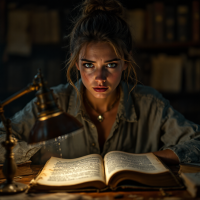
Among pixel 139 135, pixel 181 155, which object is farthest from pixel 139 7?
pixel 181 155

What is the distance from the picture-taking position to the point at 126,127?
4.87ft

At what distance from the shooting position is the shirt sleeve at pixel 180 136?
115cm

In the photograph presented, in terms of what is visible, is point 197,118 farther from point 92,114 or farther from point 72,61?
point 72,61

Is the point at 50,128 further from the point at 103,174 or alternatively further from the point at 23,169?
the point at 23,169

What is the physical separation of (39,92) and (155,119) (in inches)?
35.5

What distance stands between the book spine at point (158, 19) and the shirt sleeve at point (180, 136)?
899 millimetres

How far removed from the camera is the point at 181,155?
3.73 feet

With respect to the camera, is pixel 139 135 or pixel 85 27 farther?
pixel 139 135

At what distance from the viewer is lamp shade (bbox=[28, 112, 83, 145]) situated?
74 cm

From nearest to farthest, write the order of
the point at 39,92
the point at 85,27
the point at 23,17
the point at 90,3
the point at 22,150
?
the point at 39,92, the point at 22,150, the point at 85,27, the point at 90,3, the point at 23,17

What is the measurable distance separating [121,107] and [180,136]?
0.36m

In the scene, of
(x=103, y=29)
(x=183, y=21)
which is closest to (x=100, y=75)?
(x=103, y=29)

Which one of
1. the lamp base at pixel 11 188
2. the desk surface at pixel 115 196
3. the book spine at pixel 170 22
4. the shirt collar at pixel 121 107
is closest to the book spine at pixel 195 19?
the book spine at pixel 170 22

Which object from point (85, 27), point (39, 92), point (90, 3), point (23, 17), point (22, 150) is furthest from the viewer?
point (23, 17)
